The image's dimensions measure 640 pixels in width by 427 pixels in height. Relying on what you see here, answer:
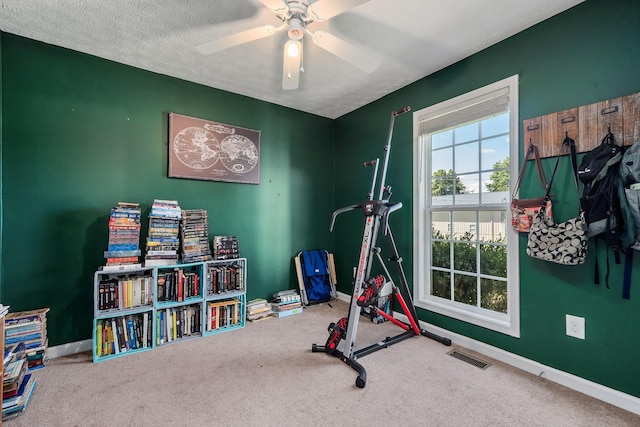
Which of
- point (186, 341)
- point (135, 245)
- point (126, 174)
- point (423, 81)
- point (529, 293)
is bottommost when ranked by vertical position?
point (186, 341)

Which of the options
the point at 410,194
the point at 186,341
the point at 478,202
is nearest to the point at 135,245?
the point at 186,341

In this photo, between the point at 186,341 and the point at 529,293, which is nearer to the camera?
the point at 529,293

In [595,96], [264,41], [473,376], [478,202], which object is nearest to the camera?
[595,96]

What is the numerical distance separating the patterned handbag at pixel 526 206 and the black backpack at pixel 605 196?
24 centimetres

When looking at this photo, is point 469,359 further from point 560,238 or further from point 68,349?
point 68,349

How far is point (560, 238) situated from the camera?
1.84 m

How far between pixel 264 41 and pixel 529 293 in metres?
2.84

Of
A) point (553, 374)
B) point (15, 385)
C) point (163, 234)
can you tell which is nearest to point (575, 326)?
point (553, 374)

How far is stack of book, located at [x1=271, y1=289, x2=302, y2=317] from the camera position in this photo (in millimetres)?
3281

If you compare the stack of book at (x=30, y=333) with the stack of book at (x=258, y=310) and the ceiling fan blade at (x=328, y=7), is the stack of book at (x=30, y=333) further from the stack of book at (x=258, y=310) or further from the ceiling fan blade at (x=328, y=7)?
the ceiling fan blade at (x=328, y=7)

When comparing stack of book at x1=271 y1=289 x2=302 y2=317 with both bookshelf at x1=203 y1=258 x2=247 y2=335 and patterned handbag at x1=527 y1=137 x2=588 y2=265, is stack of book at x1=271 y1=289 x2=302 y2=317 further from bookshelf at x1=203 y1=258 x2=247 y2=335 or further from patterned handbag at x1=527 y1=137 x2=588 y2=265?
patterned handbag at x1=527 y1=137 x2=588 y2=265

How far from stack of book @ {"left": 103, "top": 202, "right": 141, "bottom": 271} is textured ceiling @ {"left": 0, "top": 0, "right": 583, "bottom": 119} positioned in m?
1.39

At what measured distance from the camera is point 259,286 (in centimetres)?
345

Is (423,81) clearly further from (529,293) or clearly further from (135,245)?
(135,245)
